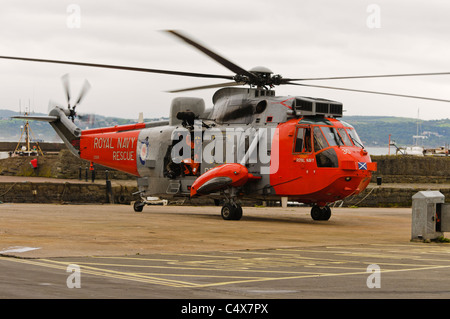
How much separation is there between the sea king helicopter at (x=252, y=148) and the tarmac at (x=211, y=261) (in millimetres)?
1759

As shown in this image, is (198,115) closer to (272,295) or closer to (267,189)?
(267,189)

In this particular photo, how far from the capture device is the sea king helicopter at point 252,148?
2303cm

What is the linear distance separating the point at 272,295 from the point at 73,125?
24508 mm

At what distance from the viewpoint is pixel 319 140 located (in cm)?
2302

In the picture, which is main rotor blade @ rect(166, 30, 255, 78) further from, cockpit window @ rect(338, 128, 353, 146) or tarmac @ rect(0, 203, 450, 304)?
tarmac @ rect(0, 203, 450, 304)

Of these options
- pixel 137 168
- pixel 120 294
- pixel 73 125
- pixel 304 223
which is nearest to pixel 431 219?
pixel 304 223

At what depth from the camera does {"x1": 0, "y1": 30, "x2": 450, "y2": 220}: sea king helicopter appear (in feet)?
75.6

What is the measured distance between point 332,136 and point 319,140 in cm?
44

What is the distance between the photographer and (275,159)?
949 inches
